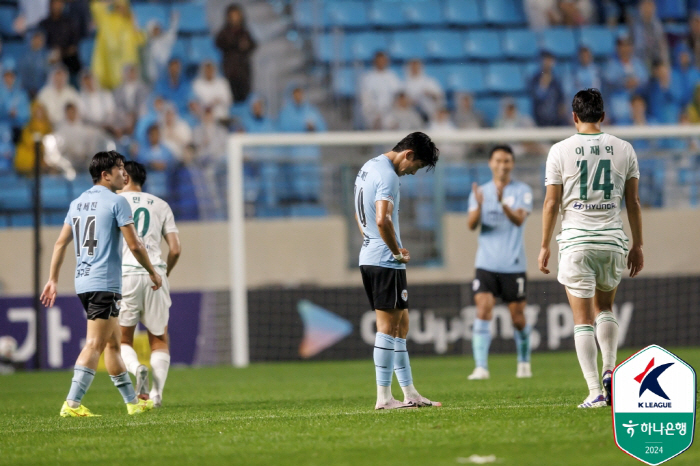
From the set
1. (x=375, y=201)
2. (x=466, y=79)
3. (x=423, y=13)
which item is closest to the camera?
(x=375, y=201)

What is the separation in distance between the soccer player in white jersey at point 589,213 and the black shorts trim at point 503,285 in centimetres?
377

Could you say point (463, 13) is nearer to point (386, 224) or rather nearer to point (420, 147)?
point (420, 147)

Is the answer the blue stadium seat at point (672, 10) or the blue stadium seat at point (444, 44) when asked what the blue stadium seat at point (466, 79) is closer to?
the blue stadium seat at point (444, 44)

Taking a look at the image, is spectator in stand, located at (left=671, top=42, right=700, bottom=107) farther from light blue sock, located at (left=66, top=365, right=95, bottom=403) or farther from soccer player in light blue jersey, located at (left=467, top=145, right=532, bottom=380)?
light blue sock, located at (left=66, top=365, right=95, bottom=403)

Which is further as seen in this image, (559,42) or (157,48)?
(559,42)

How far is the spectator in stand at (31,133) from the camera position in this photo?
1552cm

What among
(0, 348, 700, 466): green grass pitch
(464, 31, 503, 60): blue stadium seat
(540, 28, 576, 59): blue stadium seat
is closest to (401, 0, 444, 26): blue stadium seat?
(464, 31, 503, 60): blue stadium seat

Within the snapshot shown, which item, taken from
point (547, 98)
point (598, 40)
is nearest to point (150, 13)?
point (547, 98)

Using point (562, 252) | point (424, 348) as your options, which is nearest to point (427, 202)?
point (424, 348)

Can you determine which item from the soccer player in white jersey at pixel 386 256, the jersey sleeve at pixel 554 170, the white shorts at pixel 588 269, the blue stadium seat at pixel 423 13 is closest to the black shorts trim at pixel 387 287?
the soccer player in white jersey at pixel 386 256

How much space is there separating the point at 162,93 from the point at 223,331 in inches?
201

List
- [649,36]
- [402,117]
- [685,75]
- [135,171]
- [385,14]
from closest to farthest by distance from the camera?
1. [135,171]
2. [402,117]
3. [685,75]
4. [649,36]
5. [385,14]

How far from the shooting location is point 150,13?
17.9m

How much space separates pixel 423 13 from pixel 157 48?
507cm
